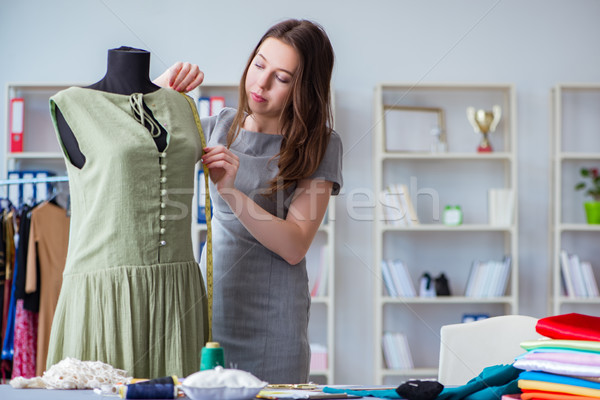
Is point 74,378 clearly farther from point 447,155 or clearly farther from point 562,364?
point 447,155

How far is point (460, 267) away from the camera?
161 inches

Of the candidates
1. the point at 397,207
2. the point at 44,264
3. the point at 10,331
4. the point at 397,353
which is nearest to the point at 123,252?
the point at 44,264

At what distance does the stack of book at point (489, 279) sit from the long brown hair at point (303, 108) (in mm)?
2441

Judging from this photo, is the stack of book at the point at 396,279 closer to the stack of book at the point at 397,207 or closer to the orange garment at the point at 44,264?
the stack of book at the point at 397,207

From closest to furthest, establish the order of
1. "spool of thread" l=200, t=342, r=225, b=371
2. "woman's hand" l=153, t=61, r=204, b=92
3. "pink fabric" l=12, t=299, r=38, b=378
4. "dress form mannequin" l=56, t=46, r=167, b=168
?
1. "spool of thread" l=200, t=342, r=225, b=371
2. "dress form mannequin" l=56, t=46, r=167, b=168
3. "woman's hand" l=153, t=61, r=204, b=92
4. "pink fabric" l=12, t=299, r=38, b=378

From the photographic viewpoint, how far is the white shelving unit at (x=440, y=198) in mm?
4031

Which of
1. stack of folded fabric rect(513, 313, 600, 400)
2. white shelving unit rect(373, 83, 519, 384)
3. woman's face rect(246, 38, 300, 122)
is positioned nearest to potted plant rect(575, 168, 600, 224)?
white shelving unit rect(373, 83, 519, 384)

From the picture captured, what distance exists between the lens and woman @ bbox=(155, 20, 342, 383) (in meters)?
1.63

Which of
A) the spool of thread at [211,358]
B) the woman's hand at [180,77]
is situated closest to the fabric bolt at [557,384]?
the spool of thread at [211,358]

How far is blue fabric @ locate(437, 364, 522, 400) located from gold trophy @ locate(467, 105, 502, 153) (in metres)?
2.85

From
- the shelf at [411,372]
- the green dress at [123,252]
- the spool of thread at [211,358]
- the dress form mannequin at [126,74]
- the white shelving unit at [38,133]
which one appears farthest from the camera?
the white shelving unit at [38,133]

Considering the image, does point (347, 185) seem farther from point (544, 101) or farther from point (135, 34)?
point (135, 34)

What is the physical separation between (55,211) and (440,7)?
8.70 ft

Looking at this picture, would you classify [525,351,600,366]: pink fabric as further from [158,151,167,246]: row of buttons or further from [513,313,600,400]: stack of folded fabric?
[158,151,167,246]: row of buttons
